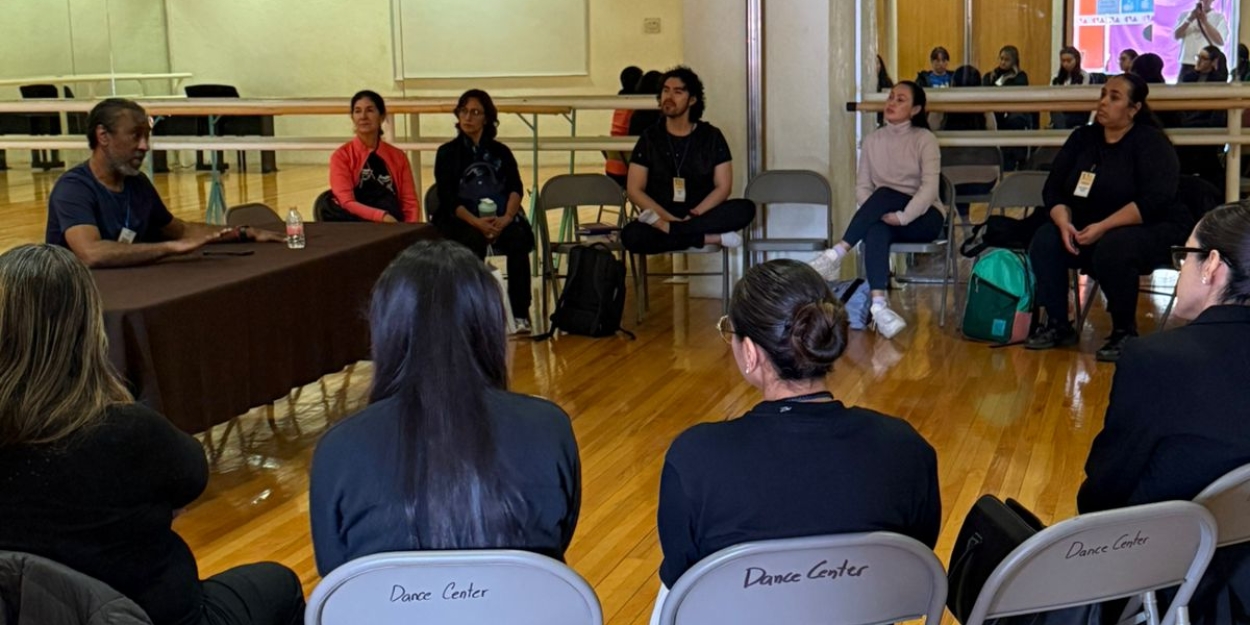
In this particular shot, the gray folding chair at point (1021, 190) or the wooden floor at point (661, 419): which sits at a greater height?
the gray folding chair at point (1021, 190)

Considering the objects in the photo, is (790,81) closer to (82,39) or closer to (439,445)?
(439,445)

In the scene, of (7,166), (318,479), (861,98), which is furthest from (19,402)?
(7,166)

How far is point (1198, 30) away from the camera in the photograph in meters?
10.8

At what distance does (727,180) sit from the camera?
21.6ft

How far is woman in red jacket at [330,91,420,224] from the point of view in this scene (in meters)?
6.05

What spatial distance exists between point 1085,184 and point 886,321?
106cm

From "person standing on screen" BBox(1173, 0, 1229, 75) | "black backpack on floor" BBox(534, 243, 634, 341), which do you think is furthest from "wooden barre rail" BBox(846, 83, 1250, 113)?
"person standing on screen" BBox(1173, 0, 1229, 75)

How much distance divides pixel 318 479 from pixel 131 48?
47.4ft

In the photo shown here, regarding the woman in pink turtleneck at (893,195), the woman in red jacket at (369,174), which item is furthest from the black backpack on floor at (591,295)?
the woman in pink turtleneck at (893,195)

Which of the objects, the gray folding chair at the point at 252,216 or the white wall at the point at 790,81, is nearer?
the gray folding chair at the point at 252,216

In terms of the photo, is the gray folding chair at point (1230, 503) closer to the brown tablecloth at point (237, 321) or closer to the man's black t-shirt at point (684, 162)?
the brown tablecloth at point (237, 321)

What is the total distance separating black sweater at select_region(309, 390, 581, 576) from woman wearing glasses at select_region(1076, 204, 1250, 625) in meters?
1.00

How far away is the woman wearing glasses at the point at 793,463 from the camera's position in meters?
1.99

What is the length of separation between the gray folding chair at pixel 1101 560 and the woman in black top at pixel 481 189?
4.55 m
